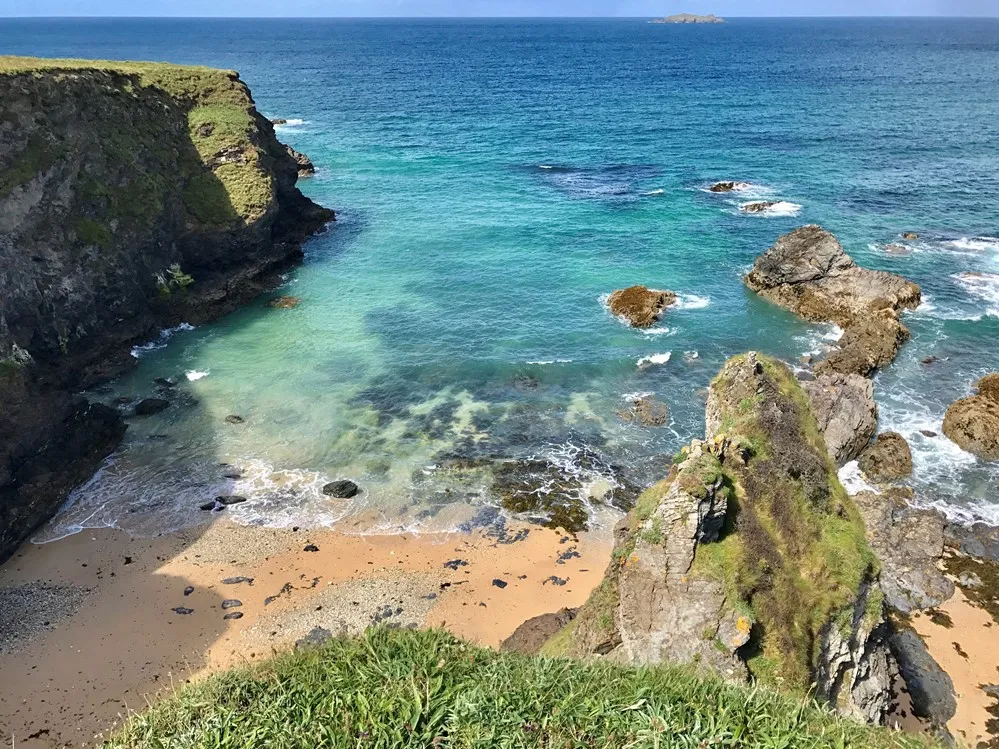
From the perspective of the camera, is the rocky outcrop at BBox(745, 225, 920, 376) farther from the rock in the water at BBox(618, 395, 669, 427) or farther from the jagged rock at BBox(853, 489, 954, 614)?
the jagged rock at BBox(853, 489, 954, 614)

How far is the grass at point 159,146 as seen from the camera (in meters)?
42.0

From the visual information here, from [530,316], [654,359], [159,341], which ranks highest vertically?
[159,341]

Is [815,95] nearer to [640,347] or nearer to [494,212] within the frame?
Result: [494,212]

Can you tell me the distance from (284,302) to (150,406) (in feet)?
49.6

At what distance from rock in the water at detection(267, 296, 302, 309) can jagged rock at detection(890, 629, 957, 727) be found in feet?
139

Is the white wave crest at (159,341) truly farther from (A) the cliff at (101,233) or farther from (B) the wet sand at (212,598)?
(B) the wet sand at (212,598)

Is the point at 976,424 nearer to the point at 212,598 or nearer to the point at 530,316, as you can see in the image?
the point at 530,316

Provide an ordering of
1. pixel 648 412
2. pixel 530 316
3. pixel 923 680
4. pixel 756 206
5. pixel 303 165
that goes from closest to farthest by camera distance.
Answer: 1. pixel 923 680
2. pixel 648 412
3. pixel 530 316
4. pixel 756 206
5. pixel 303 165

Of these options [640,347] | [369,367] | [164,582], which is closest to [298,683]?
[164,582]

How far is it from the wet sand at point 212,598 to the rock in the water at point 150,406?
30.4 feet

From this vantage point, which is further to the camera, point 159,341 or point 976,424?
point 159,341

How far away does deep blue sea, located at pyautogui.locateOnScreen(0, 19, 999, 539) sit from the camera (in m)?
33.1

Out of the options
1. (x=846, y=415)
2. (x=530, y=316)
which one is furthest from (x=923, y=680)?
(x=530, y=316)

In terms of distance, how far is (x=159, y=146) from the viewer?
48656 millimetres
